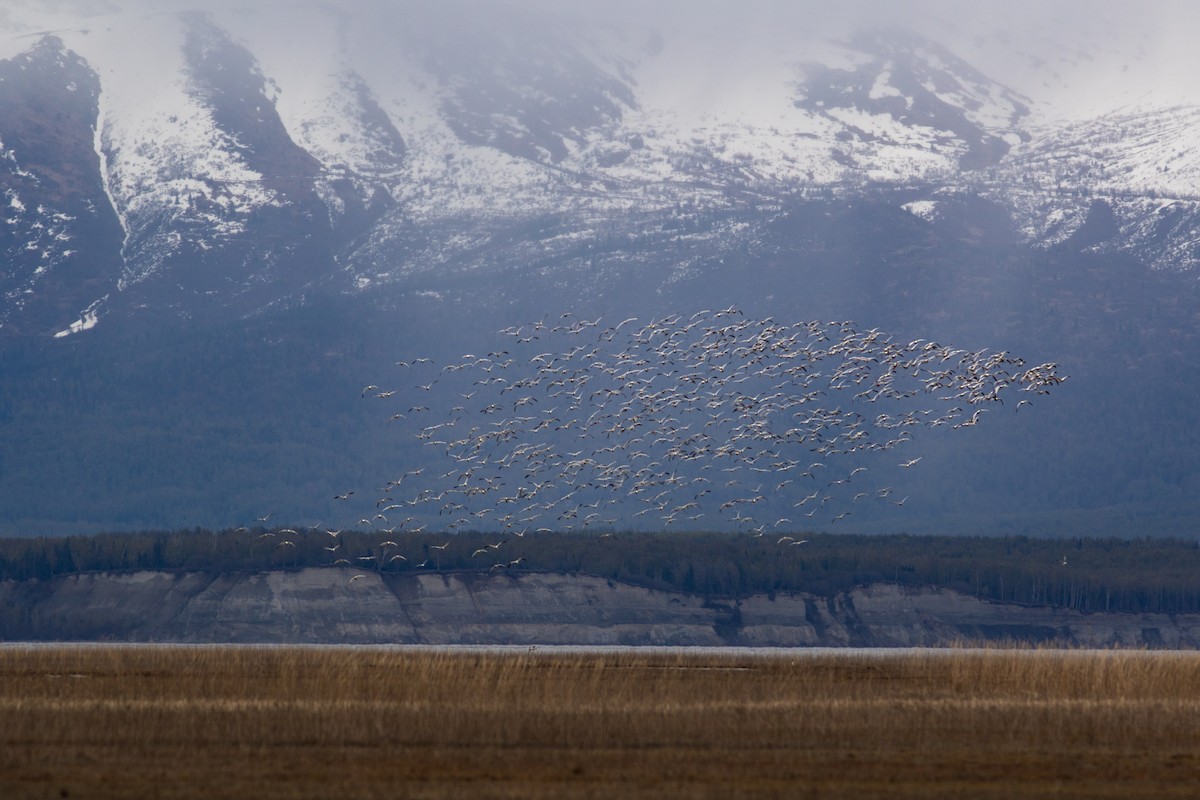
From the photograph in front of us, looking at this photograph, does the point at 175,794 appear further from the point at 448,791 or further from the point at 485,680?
the point at 485,680

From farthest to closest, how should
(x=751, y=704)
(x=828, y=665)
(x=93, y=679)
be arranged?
(x=828, y=665) < (x=93, y=679) < (x=751, y=704)

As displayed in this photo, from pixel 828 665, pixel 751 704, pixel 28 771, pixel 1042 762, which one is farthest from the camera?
pixel 828 665

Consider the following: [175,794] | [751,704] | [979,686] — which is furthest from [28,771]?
[979,686]

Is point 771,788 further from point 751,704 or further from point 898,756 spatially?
point 751,704

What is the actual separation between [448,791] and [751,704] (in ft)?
80.4

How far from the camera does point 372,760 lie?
56.4 metres

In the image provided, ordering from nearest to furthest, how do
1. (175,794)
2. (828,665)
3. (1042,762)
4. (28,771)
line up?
(175,794), (28,771), (1042,762), (828,665)

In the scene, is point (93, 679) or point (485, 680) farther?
point (93, 679)

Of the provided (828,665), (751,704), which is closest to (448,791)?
(751,704)

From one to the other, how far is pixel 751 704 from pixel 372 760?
66.2 ft

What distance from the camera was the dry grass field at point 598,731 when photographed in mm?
51969

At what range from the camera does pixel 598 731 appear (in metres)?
64.2

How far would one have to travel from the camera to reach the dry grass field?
52.0m

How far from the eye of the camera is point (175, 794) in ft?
162
